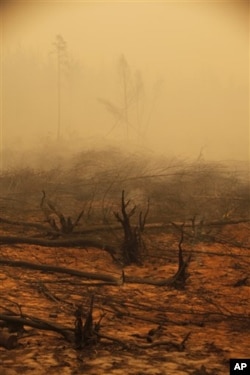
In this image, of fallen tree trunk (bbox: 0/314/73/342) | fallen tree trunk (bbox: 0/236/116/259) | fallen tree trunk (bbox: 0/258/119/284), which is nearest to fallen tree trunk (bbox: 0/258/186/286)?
fallen tree trunk (bbox: 0/258/119/284)

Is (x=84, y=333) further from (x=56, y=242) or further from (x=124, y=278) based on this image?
(x=56, y=242)

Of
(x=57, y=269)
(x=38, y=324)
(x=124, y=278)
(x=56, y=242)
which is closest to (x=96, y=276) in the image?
(x=124, y=278)

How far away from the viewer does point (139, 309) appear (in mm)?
3281

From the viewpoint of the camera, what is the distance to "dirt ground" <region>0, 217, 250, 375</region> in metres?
2.45

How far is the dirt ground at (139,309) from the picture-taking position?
2449 millimetres

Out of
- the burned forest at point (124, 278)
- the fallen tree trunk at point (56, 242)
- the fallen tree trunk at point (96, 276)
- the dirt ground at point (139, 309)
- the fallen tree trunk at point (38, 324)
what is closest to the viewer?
the dirt ground at point (139, 309)

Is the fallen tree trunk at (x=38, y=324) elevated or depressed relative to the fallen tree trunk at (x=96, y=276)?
depressed

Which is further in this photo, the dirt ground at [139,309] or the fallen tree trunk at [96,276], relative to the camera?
the fallen tree trunk at [96,276]

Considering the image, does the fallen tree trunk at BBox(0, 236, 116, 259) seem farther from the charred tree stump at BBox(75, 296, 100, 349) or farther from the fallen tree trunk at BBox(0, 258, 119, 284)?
the charred tree stump at BBox(75, 296, 100, 349)

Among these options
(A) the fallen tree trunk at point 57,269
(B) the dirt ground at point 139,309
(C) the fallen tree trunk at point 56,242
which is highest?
(C) the fallen tree trunk at point 56,242

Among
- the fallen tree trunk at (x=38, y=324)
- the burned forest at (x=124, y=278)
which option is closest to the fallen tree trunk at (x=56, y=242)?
the burned forest at (x=124, y=278)

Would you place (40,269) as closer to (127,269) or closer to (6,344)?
(127,269)

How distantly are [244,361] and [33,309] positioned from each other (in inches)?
57.5

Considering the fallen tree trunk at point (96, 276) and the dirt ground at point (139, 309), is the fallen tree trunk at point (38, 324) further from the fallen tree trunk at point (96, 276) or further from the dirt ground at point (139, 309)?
the fallen tree trunk at point (96, 276)
